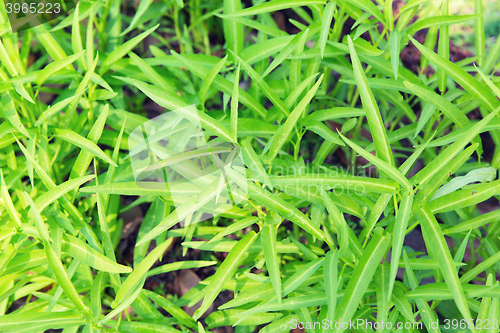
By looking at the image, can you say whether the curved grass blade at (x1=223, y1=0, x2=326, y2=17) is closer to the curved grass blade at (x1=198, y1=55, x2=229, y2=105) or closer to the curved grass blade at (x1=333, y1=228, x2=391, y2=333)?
the curved grass blade at (x1=198, y1=55, x2=229, y2=105)

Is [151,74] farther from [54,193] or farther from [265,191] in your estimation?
[265,191]

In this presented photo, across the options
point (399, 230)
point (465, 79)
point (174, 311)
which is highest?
point (465, 79)

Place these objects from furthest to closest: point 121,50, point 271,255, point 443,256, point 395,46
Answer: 1. point 121,50
2. point 395,46
3. point 271,255
4. point 443,256

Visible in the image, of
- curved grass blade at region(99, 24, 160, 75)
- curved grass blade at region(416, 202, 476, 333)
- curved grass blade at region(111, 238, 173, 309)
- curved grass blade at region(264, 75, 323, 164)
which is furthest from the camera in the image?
curved grass blade at region(99, 24, 160, 75)

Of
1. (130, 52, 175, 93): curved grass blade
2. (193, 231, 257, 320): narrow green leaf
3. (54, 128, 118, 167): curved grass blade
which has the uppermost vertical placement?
(130, 52, 175, 93): curved grass blade

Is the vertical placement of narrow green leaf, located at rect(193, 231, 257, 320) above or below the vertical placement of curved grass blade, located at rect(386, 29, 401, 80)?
below

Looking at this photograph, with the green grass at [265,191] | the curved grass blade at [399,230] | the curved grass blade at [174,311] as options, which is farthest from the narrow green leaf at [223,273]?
the curved grass blade at [399,230]

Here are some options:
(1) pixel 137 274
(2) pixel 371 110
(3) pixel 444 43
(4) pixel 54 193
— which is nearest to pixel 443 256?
(2) pixel 371 110

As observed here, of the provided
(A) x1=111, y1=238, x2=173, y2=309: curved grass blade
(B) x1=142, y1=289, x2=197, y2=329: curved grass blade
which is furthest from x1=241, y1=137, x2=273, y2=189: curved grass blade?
(B) x1=142, y1=289, x2=197, y2=329: curved grass blade

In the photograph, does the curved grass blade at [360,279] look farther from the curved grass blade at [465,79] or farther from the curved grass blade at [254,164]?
the curved grass blade at [465,79]

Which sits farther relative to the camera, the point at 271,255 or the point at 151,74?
the point at 151,74

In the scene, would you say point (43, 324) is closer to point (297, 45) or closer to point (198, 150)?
point (198, 150)
